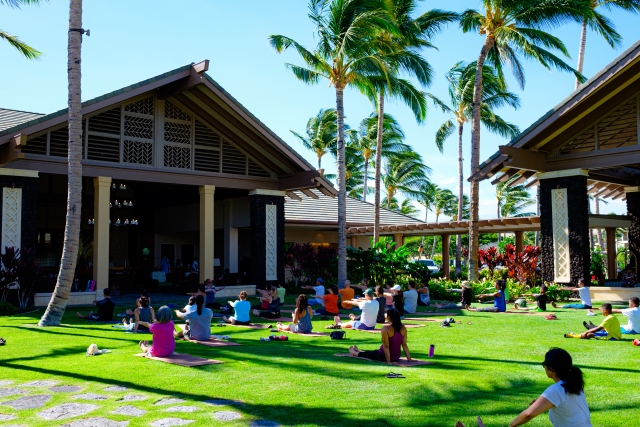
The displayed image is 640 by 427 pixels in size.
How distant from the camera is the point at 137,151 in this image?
64.3 ft

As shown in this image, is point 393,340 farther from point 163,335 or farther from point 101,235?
point 101,235

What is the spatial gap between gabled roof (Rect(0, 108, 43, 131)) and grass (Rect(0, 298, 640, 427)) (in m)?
9.59

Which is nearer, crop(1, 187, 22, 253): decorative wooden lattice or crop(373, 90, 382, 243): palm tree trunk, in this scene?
crop(1, 187, 22, 253): decorative wooden lattice

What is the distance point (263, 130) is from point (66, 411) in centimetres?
1515

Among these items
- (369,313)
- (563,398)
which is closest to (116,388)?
(563,398)

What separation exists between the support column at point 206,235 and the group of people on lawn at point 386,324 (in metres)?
3.26

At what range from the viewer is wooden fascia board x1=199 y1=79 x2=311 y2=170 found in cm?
1973

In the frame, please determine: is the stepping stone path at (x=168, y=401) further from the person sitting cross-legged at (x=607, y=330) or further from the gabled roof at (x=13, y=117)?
the gabled roof at (x=13, y=117)

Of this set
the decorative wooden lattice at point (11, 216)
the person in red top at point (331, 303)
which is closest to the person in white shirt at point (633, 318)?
the person in red top at point (331, 303)

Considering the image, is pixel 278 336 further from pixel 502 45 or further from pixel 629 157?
pixel 502 45

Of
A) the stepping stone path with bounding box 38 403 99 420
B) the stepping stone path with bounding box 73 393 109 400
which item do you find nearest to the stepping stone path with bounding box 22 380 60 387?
the stepping stone path with bounding box 73 393 109 400

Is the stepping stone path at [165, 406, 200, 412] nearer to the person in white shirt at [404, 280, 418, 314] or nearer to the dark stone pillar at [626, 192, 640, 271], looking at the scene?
the person in white shirt at [404, 280, 418, 314]

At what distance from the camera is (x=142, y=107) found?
19.7 metres

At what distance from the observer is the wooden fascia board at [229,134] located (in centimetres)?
2042
